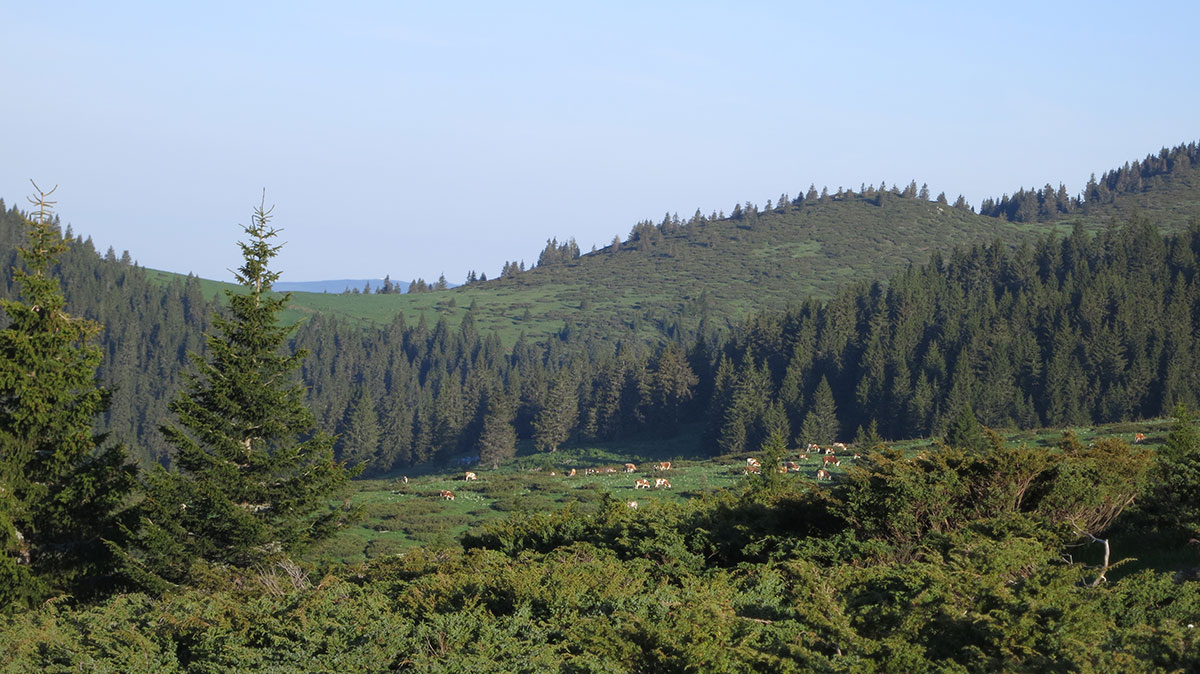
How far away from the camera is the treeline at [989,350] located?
101 metres

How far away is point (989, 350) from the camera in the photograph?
111062 mm

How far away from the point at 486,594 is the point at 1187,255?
12900cm

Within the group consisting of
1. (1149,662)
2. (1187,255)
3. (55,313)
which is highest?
(1187,255)

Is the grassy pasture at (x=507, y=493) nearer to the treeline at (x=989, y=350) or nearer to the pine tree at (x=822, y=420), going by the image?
the pine tree at (x=822, y=420)

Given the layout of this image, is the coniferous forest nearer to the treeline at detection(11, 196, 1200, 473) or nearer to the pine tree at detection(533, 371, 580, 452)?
the treeline at detection(11, 196, 1200, 473)

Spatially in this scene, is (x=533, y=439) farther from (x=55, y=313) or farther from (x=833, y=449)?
(x=55, y=313)

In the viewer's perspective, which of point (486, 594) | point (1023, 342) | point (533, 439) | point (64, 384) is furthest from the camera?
point (533, 439)

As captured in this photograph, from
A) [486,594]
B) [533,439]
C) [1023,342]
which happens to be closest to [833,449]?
[1023,342]

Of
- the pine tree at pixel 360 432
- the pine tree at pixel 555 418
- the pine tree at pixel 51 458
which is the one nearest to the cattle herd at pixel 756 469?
the pine tree at pixel 51 458

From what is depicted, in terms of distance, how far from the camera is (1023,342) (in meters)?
110

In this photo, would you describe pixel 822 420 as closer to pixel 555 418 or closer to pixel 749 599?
pixel 555 418

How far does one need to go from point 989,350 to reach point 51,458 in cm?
10224

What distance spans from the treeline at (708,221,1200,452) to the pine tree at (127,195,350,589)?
81310 mm

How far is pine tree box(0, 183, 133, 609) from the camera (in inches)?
958
